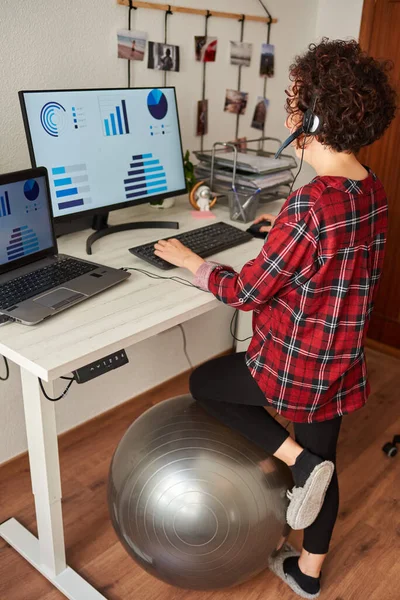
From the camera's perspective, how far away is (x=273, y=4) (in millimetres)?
2568

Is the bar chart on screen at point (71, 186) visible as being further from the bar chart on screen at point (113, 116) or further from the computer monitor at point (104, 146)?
the bar chart on screen at point (113, 116)

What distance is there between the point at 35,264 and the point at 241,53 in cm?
147

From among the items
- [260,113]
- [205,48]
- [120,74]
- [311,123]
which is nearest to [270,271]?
[311,123]

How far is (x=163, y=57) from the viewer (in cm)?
218

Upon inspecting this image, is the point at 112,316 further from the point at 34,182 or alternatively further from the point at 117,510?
the point at 117,510

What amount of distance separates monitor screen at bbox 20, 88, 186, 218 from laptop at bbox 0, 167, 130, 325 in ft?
0.49

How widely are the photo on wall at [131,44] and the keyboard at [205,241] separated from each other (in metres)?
0.68

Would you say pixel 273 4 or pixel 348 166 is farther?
pixel 273 4

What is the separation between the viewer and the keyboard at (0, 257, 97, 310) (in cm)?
139

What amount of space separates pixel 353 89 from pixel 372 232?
1.00ft

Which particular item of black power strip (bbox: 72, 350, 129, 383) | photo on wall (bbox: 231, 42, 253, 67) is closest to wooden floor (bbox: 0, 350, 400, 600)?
black power strip (bbox: 72, 350, 129, 383)

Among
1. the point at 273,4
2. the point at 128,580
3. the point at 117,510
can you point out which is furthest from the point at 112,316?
the point at 273,4

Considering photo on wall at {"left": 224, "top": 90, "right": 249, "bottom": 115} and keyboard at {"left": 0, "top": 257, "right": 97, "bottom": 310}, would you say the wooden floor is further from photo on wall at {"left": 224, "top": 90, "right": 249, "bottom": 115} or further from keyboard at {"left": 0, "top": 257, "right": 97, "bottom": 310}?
photo on wall at {"left": 224, "top": 90, "right": 249, "bottom": 115}

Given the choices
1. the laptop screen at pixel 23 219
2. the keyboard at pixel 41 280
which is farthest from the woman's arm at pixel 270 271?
the laptop screen at pixel 23 219
